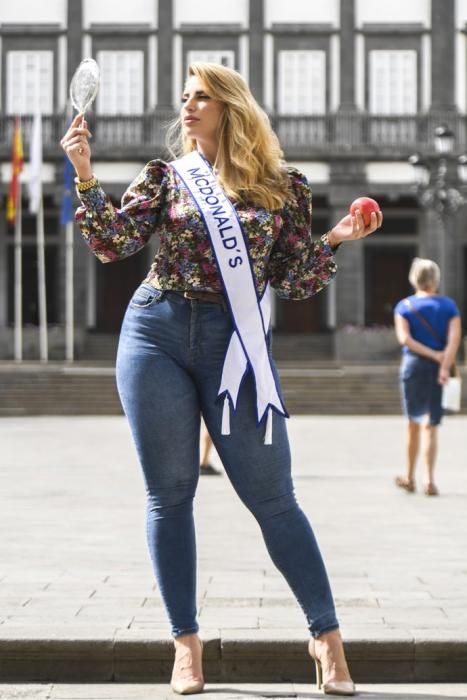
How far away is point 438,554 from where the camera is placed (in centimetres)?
721

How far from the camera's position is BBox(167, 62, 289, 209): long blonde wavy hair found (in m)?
4.49

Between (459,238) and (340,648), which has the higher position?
(459,238)

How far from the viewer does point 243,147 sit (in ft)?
14.8

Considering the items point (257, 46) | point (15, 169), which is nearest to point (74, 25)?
point (257, 46)

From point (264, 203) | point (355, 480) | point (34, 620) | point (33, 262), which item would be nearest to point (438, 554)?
point (34, 620)

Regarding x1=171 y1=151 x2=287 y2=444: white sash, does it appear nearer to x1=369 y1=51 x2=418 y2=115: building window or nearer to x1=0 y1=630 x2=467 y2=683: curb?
x1=0 y1=630 x2=467 y2=683: curb

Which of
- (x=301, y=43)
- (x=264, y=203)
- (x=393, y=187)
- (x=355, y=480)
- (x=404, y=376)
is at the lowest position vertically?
(x=355, y=480)

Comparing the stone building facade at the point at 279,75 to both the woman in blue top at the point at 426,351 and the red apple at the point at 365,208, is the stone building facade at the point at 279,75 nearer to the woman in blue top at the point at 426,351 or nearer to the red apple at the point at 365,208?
the woman in blue top at the point at 426,351

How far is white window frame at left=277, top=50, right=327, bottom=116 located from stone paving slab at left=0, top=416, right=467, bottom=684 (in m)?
22.9

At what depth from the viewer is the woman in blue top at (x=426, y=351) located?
34.3ft

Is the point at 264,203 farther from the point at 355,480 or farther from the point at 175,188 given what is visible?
the point at 355,480

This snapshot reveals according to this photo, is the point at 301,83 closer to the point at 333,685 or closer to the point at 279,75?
the point at 279,75

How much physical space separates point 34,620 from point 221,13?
1237 inches

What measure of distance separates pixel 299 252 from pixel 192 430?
25.4 inches
